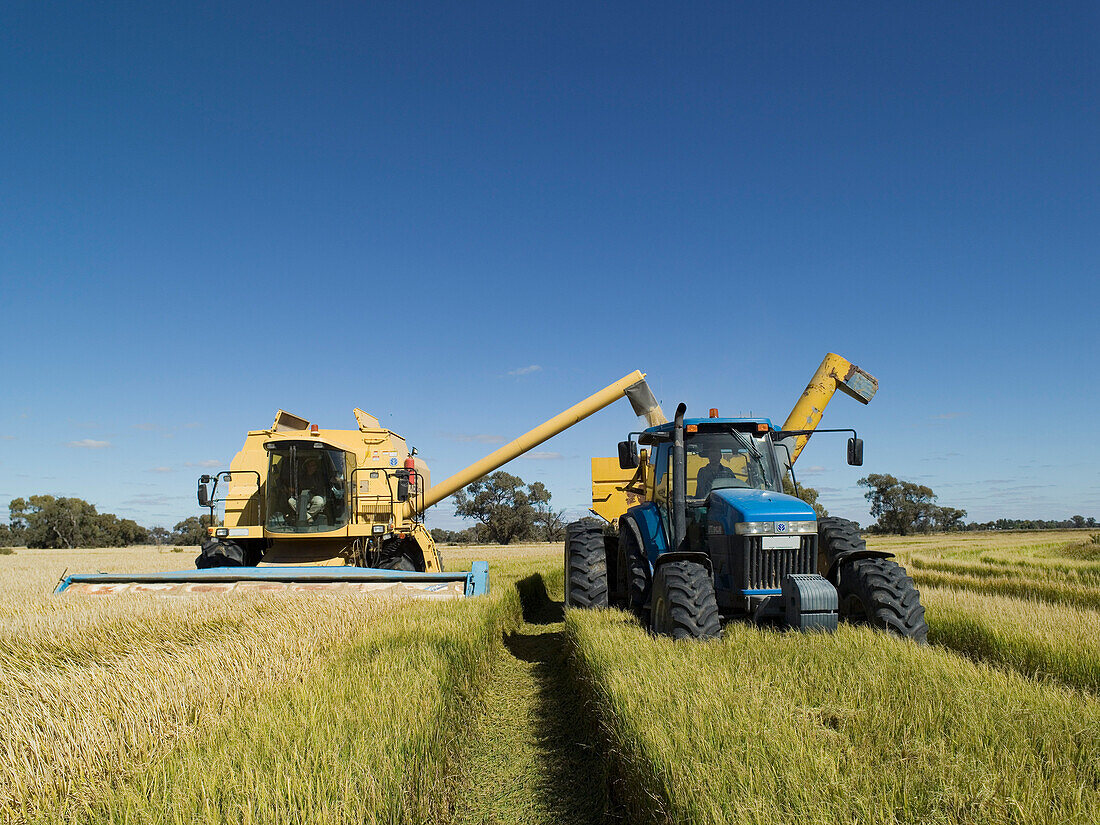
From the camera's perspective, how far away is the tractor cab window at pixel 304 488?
411 inches

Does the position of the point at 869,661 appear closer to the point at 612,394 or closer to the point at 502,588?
the point at 502,588

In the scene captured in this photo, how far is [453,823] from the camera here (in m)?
3.40

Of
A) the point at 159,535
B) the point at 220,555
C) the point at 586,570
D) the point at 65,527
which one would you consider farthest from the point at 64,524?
the point at 586,570

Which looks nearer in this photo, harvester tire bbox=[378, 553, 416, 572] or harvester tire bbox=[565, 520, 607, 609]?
harvester tire bbox=[565, 520, 607, 609]

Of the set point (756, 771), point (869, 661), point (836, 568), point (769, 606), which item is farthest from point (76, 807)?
point (836, 568)

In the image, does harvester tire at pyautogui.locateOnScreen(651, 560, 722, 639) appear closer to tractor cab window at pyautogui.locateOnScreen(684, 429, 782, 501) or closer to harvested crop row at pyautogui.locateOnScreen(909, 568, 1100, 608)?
tractor cab window at pyautogui.locateOnScreen(684, 429, 782, 501)

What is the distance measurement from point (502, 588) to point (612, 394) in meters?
4.02

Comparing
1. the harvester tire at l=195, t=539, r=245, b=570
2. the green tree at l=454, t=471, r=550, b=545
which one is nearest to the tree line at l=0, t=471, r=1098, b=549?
the green tree at l=454, t=471, r=550, b=545

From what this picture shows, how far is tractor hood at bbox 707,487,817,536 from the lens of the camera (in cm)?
577

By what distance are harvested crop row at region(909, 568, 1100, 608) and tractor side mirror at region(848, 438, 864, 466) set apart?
6.04 m

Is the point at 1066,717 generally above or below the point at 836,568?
below

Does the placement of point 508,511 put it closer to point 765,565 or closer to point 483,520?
point 483,520

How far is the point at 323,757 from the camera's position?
112 inches

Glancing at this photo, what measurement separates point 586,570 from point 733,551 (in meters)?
2.02
